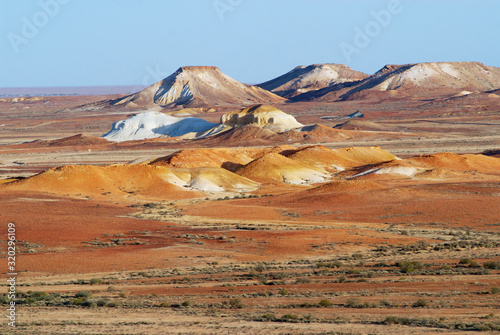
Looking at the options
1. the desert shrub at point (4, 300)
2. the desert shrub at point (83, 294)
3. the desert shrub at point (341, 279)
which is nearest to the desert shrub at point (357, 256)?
the desert shrub at point (341, 279)

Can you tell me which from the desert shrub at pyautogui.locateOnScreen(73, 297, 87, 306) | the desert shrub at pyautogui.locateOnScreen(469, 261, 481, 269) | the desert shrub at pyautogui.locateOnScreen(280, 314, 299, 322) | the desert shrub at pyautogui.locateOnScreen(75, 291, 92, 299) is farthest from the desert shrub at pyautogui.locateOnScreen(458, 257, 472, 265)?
the desert shrub at pyautogui.locateOnScreen(73, 297, 87, 306)

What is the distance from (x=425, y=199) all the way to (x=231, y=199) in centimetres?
1371

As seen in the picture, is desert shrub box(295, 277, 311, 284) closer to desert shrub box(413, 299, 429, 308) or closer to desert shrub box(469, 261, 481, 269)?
desert shrub box(413, 299, 429, 308)

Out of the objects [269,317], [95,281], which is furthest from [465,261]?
[95,281]

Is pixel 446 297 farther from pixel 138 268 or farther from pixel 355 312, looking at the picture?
pixel 138 268

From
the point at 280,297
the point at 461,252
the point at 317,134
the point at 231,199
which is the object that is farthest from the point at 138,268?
the point at 317,134

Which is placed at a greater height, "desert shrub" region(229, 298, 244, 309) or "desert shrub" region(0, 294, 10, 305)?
"desert shrub" region(0, 294, 10, 305)

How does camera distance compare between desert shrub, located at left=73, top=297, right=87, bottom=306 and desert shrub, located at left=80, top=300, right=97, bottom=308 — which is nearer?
desert shrub, located at left=80, top=300, right=97, bottom=308

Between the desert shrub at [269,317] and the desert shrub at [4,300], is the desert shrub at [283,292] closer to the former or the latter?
the desert shrub at [269,317]

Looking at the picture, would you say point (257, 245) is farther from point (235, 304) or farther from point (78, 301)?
point (78, 301)

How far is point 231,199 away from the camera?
152 ft

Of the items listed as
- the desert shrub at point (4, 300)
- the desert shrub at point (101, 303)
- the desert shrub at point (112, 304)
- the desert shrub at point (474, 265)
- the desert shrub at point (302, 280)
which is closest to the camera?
the desert shrub at point (112, 304)

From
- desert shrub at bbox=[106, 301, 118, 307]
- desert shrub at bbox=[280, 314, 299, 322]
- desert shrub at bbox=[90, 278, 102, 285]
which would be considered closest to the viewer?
desert shrub at bbox=[280, 314, 299, 322]

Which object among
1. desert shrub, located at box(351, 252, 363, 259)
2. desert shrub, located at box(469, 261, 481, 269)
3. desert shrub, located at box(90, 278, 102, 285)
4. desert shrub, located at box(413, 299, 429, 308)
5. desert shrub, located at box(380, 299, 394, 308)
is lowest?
desert shrub, located at box(351, 252, 363, 259)
